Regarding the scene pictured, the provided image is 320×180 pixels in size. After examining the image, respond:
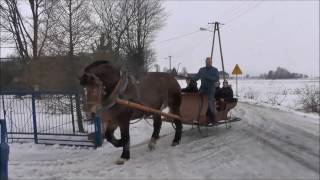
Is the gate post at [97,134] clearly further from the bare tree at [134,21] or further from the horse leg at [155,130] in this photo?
the bare tree at [134,21]

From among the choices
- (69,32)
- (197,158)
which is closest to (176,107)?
(197,158)

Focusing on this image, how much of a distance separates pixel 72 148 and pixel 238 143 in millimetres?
3792

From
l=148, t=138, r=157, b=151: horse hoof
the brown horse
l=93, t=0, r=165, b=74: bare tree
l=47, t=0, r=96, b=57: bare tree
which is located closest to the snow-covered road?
l=148, t=138, r=157, b=151: horse hoof

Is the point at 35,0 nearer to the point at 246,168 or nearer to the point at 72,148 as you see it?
the point at 72,148

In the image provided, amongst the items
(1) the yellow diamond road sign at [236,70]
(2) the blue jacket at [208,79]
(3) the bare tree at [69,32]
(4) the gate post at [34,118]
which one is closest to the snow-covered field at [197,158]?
(4) the gate post at [34,118]

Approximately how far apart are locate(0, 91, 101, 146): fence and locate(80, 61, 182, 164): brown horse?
206cm

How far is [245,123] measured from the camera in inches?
515

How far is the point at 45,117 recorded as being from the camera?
11766 mm

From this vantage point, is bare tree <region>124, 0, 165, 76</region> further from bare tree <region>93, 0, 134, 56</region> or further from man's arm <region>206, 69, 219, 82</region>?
man's arm <region>206, 69, 219, 82</region>

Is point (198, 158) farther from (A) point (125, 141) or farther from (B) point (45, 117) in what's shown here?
(B) point (45, 117)

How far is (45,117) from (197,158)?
5.03 m

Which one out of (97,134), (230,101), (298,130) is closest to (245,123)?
(230,101)

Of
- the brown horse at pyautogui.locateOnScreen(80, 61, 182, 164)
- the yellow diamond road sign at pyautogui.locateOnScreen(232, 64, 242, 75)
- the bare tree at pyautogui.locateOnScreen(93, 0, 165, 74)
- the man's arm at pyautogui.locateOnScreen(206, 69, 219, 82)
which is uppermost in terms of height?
the bare tree at pyautogui.locateOnScreen(93, 0, 165, 74)

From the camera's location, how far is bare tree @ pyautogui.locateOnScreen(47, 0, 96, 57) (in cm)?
1330
